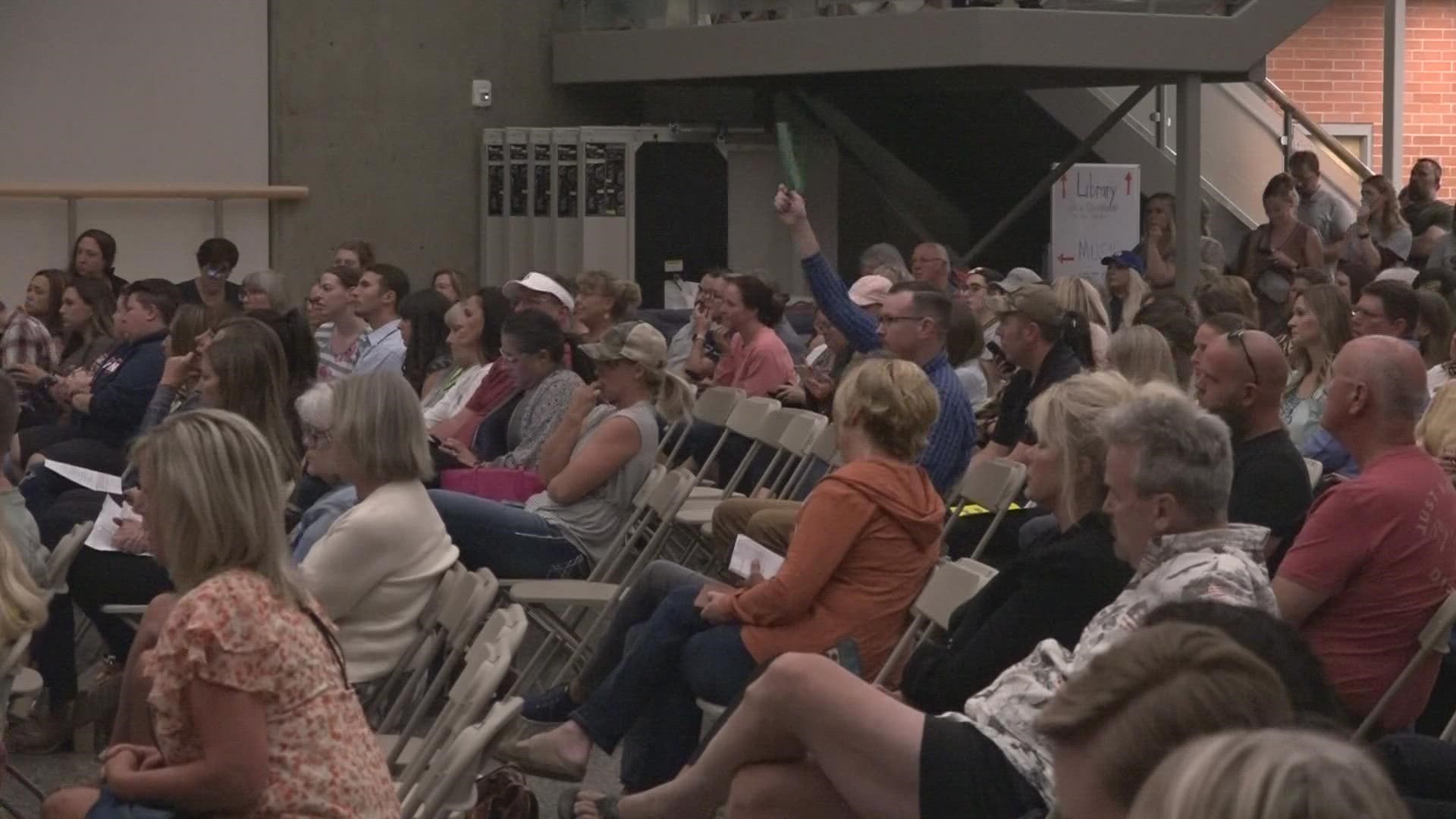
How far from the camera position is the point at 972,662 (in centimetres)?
414

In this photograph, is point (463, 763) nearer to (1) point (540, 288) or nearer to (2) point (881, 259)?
(1) point (540, 288)

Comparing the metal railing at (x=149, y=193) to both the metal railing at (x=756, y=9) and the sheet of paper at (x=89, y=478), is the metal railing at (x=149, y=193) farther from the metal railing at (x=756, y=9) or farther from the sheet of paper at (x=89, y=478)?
the sheet of paper at (x=89, y=478)

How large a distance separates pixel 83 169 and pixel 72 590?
8313mm

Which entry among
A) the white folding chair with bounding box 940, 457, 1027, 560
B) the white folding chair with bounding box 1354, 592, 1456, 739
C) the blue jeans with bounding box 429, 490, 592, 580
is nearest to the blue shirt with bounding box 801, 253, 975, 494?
the white folding chair with bounding box 940, 457, 1027, 560

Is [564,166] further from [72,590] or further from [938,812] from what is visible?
[938,812]

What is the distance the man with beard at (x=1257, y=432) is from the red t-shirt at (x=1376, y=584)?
0.49 metres

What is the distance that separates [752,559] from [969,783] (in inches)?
69.5

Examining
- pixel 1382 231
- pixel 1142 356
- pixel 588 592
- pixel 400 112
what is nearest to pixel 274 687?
pixel 588 592

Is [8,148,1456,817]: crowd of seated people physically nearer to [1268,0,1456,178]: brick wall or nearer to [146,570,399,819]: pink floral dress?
[146,570,399,819]: pink floral dress

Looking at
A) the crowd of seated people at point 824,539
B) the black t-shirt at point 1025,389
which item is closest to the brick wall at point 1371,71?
the crowd of seated people at point 824,539

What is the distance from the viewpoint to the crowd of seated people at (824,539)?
3283 mm

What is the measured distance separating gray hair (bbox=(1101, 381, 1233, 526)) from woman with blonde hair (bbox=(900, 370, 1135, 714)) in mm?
231

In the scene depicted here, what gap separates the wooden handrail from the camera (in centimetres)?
1353

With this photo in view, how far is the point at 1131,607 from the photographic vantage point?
12.1ft
